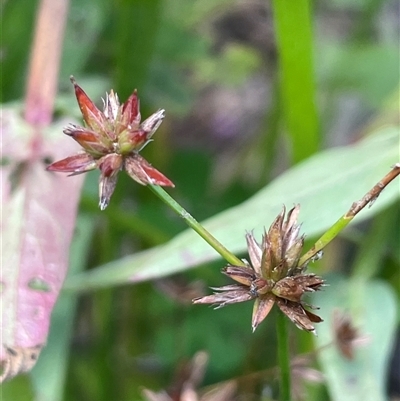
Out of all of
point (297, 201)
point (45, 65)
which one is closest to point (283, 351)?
point (297, 201)

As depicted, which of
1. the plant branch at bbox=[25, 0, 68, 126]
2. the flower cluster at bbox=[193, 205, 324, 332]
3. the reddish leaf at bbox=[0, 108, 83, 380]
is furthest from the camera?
the plant branch at bbox=[25, 0, 68, 126]

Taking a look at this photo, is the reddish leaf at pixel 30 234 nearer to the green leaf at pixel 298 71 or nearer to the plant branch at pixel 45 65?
the plant branch at pixel 45 65

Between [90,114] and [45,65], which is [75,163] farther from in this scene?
[45,65]

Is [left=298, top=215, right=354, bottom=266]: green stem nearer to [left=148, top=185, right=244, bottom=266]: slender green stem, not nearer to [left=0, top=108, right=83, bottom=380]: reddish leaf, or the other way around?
[left=148, top=185, right=244, bottom=266]: slender green stem

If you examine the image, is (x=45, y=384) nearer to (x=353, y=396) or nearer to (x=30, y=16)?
(x=353, y=396)

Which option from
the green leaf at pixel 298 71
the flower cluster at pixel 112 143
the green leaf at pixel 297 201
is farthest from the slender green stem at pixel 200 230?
the green leaf at pixel 298 71

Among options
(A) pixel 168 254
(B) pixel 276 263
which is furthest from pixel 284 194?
(B) pixel 276 263

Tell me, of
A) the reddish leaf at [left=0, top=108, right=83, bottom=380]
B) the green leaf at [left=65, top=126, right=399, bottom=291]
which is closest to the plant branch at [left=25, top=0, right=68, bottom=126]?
the reddish leaf at [left=0, top=108, right=83, bottom=380]
